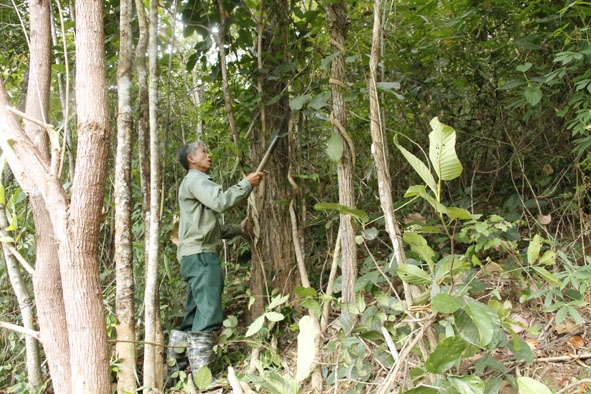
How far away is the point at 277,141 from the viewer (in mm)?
3334

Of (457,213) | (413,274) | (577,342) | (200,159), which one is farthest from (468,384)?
(200,159)

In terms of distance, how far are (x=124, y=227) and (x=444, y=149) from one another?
76.4 inches

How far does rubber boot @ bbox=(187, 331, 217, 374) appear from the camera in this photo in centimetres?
306

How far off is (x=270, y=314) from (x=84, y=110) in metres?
1.05

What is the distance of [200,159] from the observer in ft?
11.1

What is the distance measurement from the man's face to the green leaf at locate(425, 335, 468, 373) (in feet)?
8.11

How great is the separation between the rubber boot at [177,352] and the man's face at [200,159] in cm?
120

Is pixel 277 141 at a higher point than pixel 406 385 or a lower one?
higher

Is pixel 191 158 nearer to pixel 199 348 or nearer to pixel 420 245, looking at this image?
pixel 199 348

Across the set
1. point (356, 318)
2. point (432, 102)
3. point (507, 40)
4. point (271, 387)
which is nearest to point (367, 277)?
point (356, 318)

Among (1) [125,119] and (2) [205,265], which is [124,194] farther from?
(2) [205,265]

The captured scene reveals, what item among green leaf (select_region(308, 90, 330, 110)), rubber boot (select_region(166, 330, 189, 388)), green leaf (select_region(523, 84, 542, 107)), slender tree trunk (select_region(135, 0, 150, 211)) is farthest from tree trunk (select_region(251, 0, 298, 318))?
green leaf (select_region(523, 84, 542, 107))

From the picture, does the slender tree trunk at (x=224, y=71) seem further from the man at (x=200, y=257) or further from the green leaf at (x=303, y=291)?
the green leaf at (x=303, y=291)

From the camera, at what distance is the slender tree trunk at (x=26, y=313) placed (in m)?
2.83
